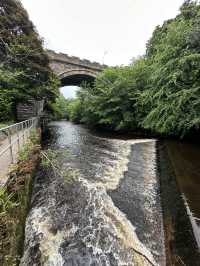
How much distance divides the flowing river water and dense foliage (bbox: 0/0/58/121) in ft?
22.0

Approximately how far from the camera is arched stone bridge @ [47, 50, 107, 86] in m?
19.7

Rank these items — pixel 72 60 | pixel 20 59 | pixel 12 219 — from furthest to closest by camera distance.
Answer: pixel 72 60
pixel 20 59
pixel 12 219

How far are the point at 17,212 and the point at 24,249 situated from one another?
2.07 feet

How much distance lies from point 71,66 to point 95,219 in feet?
65.9

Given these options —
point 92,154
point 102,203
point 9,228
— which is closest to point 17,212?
point 9,228

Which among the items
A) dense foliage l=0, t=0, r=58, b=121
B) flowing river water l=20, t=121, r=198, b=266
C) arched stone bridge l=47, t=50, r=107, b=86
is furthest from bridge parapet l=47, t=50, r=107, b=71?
flowing river water l=20, t=121, r=198, b=266

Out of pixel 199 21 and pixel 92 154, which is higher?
pixel 199 21

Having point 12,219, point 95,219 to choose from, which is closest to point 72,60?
point 95,219

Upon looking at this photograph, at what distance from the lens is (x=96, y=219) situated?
3.29 meters

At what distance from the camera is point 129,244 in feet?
8.77

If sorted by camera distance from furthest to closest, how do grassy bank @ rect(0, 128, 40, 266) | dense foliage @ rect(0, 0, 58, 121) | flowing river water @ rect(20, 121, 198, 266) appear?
dense foliage @ rect(0, 0, 58, 121) → flowing river water @ rect(20, 121, 198, 266) → grassy bank @ rect(0, 128, 40, 266)

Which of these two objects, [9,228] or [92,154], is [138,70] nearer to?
[92,154]

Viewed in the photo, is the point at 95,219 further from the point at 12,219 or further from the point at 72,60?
the point at 72,60

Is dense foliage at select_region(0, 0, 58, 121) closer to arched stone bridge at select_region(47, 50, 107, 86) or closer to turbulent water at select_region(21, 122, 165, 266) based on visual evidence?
turbulent water at select_region(21, 122, 165, 266)
